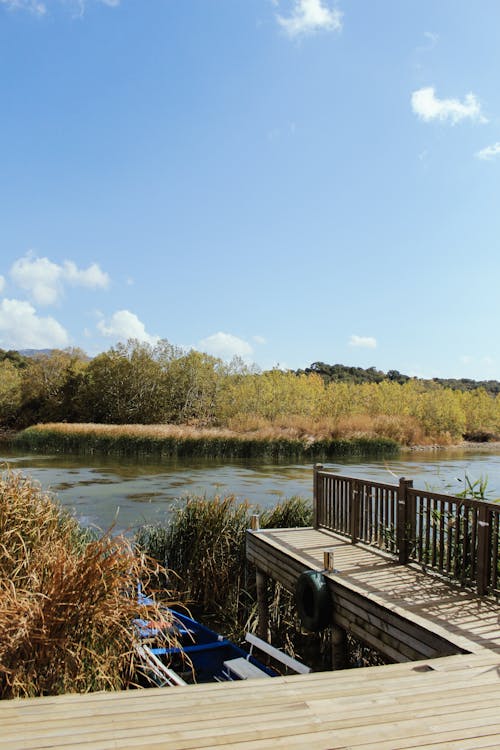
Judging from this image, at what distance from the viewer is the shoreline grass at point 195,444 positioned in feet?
108

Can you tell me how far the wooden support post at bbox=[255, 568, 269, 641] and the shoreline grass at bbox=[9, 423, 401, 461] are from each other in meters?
24.5

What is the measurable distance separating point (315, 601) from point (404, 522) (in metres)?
1.34

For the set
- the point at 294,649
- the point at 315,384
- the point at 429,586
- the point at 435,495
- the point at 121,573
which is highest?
the point at 315,384

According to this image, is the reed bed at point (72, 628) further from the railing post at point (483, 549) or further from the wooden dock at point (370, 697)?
the railing post at point (483, 549)

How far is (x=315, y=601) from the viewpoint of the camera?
5.79m

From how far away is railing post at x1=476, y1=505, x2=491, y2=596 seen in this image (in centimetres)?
525

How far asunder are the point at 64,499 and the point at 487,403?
49.0 m

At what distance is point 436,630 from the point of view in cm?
441

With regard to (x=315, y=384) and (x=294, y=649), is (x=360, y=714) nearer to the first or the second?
(x=294, y=649)

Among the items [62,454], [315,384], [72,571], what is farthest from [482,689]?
[315,384]

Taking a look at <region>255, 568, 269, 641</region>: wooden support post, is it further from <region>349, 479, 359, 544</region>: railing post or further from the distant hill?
the distant hill

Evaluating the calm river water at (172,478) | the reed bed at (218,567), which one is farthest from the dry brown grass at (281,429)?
the reed bed at (218,567)

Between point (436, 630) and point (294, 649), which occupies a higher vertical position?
point (436, 630)

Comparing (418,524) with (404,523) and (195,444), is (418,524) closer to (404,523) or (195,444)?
(404,523)
